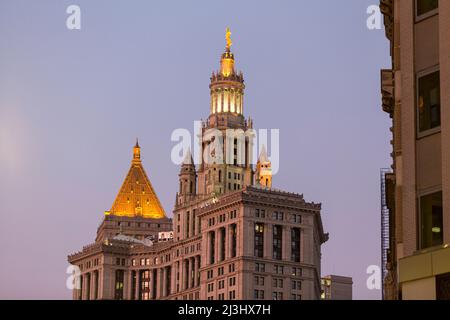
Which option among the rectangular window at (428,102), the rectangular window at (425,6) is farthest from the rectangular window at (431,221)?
the rectangular window at (425,6)

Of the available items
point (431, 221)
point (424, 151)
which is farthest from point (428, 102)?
point (431, 221)

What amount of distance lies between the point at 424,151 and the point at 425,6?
16.3 ft

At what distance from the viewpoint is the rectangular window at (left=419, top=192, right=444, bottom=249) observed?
1517 inches

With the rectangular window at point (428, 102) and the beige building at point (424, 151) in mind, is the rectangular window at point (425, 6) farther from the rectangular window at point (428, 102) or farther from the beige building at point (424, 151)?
the rectangular window at point (428, 102)

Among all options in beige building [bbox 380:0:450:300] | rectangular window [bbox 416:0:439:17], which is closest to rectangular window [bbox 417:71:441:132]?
beige building [bbox 380:0:450:300]

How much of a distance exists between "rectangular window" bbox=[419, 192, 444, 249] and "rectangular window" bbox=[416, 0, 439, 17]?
20.5ft

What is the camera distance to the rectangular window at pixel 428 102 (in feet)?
131

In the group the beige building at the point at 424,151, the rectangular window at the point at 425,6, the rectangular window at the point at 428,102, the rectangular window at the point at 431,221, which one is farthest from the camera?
the rectangular window at the point at 425,6

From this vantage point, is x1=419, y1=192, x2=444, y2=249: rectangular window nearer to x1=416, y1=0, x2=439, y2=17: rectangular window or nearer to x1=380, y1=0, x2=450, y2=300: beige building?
x1=380, y1=0, x2=450, y2=300: beige building

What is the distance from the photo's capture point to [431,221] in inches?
1537

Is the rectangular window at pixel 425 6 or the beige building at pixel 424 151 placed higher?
the rectangular window at pixel 425 6

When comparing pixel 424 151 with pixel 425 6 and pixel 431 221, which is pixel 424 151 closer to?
pixel 431 221

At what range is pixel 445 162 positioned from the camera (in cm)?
3862
